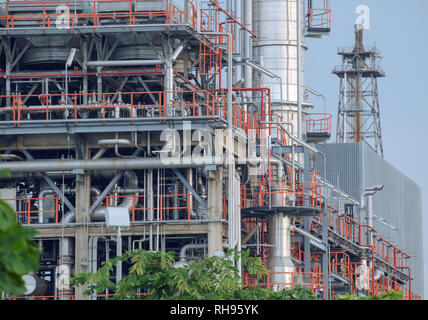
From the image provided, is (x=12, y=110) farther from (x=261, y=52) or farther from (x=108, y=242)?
(x=261, y=52)

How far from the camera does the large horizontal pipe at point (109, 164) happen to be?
38750 mm

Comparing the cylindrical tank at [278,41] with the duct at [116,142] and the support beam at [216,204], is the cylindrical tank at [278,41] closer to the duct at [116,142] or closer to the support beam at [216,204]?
the support beam at [216,204]

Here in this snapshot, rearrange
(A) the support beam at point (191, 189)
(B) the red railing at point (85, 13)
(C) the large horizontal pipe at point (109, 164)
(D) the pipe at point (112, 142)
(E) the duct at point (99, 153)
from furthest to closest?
(B) the red railing at point (85, 13) < (E) the duct at point (99, 153) < (D) the pipe at point (112, 142) < (C) the large horizontal pipe at point (109, 164) < (A) the support beam at point (191, 189)

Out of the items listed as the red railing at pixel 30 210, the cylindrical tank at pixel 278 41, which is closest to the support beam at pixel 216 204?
the red railing at pixel 30 210

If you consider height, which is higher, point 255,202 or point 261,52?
point 261,52

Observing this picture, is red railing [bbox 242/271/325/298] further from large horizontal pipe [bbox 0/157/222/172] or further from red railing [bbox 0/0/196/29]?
red railing [bbox 0/0/196/29]

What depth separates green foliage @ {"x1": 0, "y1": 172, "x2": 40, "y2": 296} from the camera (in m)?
11.6

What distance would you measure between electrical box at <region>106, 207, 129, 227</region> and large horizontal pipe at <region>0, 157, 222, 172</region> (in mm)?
4918

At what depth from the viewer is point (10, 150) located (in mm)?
40125

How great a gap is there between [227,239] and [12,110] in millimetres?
8725

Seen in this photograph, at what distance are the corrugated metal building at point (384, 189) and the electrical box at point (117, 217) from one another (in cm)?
2695
